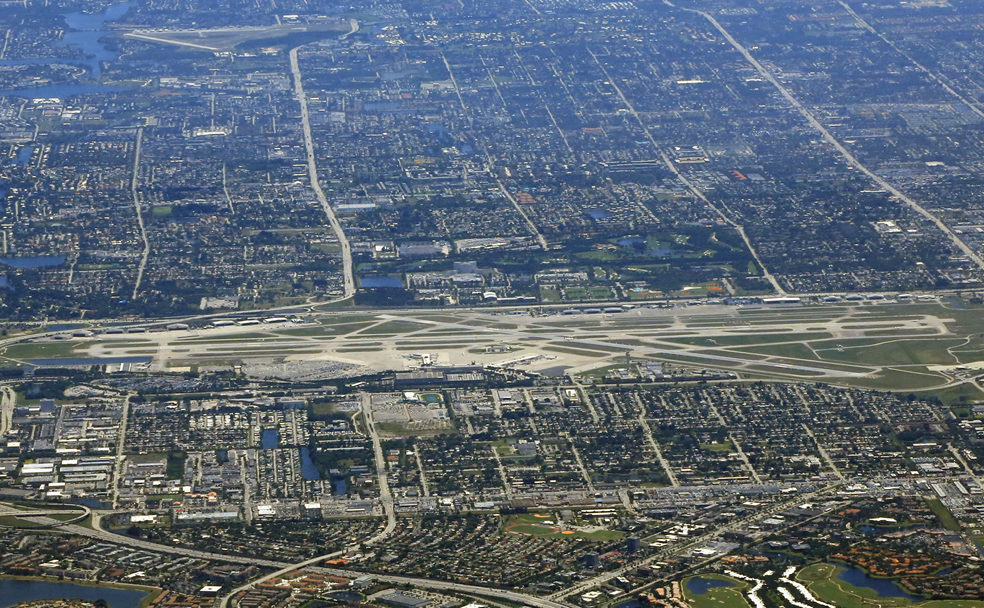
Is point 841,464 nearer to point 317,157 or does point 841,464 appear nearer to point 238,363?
point 238,363

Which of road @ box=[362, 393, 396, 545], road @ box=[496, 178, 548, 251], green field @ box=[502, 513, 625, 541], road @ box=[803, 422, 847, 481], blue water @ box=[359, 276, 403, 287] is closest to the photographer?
green field @ box=[502, 513, 625, 541]

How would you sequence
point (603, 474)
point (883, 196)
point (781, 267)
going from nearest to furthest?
point (603, 474) < point (781, 267) < point (883, 196)

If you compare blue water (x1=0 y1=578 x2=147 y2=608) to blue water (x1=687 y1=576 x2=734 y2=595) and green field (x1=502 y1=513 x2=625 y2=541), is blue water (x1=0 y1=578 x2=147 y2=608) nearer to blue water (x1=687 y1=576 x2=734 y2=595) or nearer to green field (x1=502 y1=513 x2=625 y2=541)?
green field (x1=502 y1=513 x2=625 y2=541)

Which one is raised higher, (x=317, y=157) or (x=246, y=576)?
(x=246, y=576)

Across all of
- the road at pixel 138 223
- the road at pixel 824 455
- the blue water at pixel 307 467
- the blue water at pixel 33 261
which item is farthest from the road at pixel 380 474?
the blue water at pixel 33 261

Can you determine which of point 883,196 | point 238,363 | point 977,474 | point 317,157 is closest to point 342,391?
Answer: point 238,363

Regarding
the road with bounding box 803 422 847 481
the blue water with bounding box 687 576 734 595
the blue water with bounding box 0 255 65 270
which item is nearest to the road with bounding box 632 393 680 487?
the road with bounding box 803 422 847 481

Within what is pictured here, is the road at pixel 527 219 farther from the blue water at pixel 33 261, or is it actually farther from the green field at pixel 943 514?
the green field at pixel 943 514
